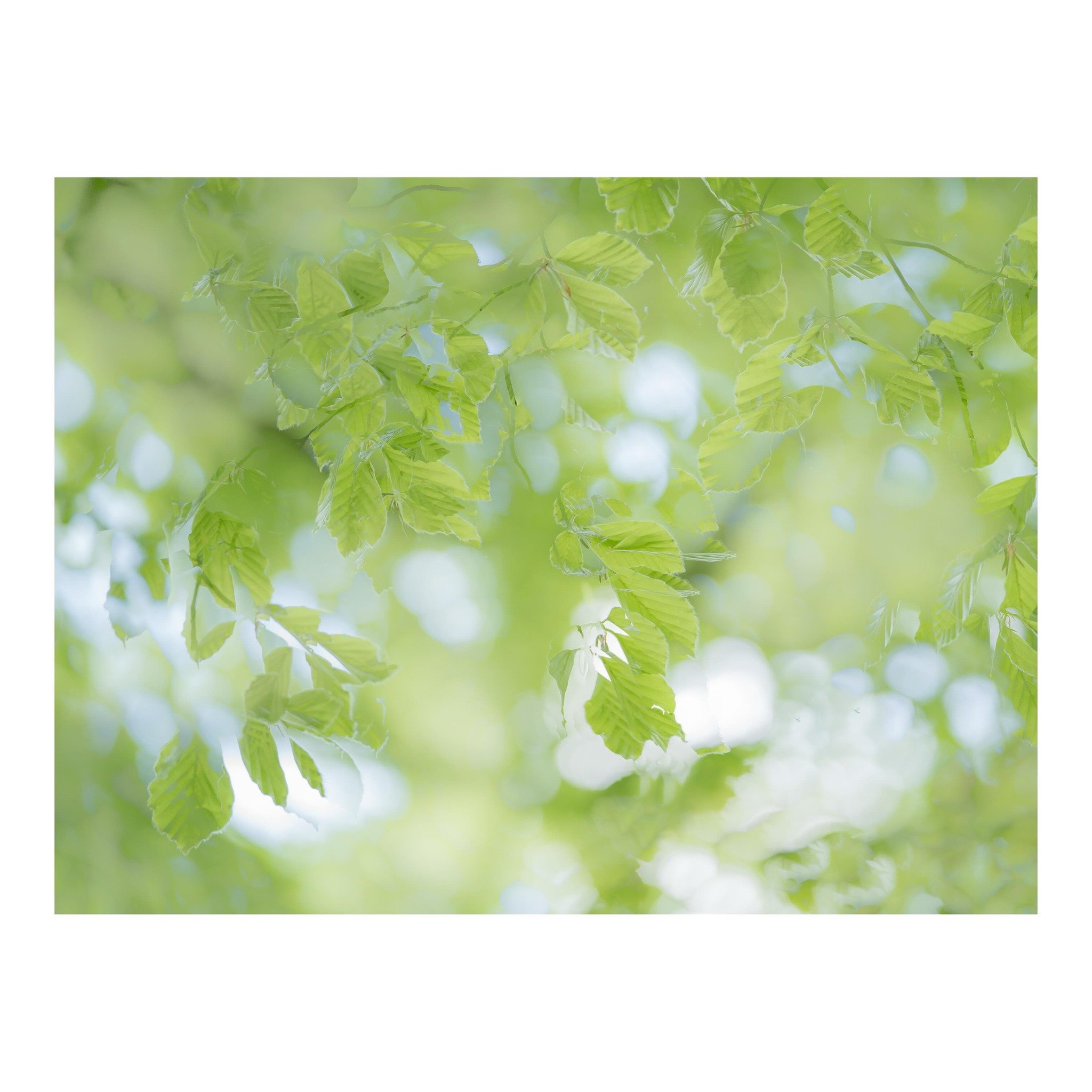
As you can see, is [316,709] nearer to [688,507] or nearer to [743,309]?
[688,507]

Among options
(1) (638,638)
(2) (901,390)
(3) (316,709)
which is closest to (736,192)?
(2) (901,390)

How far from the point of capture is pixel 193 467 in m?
1.03

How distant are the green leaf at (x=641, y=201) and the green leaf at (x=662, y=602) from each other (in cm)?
44

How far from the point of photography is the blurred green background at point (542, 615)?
1.03 meters

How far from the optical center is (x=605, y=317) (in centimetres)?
102

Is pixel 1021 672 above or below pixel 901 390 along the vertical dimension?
below

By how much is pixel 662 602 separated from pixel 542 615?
6.0 inches

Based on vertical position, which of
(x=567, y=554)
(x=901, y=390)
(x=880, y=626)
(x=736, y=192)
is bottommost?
(x=880, y=626)

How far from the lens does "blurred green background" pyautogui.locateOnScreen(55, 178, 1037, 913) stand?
103 centimetres

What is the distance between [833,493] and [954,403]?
0.64ft
